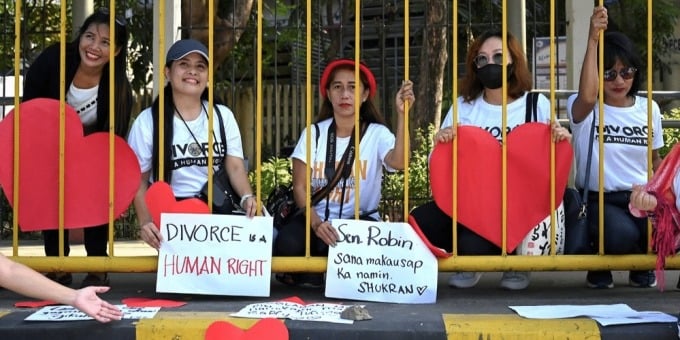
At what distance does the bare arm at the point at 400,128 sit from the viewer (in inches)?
144

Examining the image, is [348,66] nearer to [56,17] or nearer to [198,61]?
[198,61]

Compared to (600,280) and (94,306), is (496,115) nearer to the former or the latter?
(600,280)

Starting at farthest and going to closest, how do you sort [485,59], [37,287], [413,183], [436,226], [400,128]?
[413,183] → [485,59] → [436,226] → [400,128] → [37,287]

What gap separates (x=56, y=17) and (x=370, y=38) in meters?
4.16

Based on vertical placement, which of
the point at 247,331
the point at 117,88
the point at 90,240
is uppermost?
the point at 117,88

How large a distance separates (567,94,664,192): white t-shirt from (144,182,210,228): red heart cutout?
183 centimetres

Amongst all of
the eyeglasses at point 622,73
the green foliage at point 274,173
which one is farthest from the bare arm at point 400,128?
the green foliage at point 274,173

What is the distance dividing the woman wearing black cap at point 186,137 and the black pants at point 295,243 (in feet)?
0.77

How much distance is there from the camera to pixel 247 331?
3113 millimetres

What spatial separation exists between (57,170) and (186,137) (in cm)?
58

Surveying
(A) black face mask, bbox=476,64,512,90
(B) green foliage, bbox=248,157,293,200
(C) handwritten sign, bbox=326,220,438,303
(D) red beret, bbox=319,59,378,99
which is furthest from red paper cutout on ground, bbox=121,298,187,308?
(B) green foliage, bbox=248,157,293,200

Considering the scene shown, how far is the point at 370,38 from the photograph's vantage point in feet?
38.9

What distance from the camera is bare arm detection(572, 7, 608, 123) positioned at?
3.60 m

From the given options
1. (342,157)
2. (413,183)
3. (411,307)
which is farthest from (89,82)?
(413,183)
